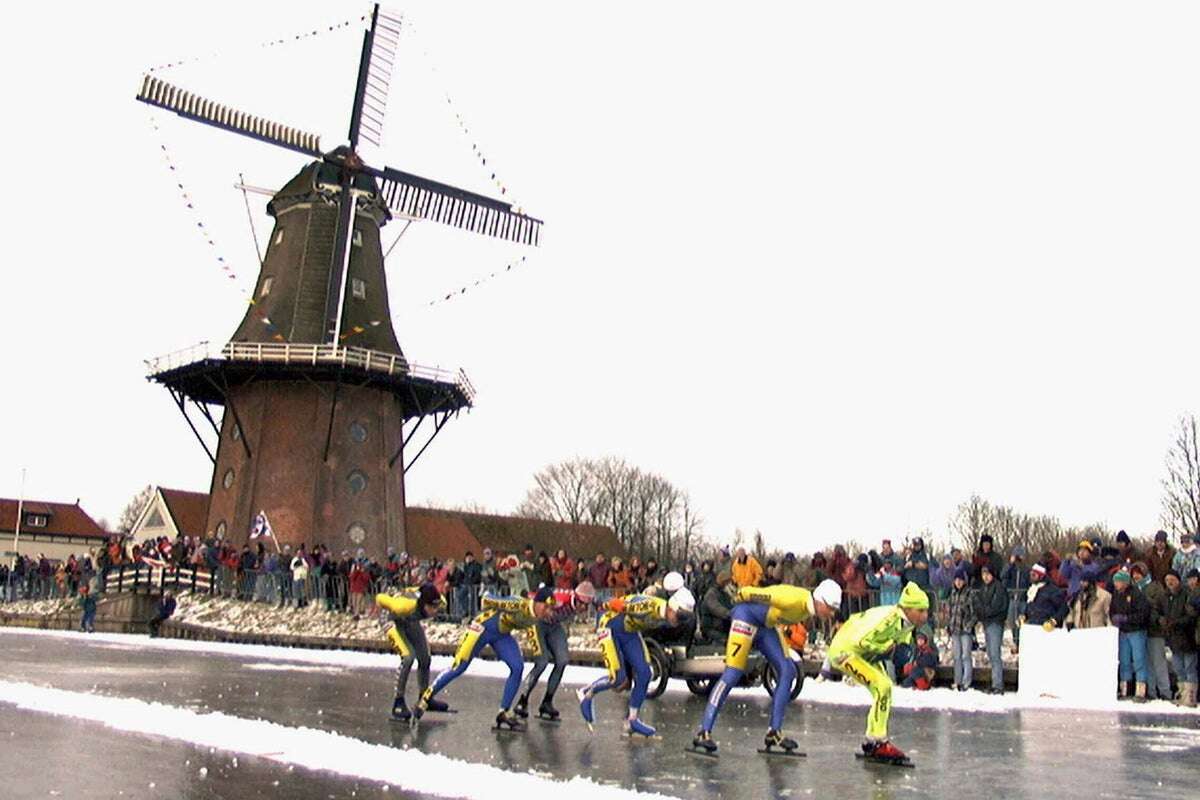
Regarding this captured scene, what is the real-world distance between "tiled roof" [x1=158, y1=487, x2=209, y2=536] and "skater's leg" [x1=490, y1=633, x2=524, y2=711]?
212 feet

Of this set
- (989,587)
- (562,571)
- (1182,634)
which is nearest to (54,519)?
(562,571)

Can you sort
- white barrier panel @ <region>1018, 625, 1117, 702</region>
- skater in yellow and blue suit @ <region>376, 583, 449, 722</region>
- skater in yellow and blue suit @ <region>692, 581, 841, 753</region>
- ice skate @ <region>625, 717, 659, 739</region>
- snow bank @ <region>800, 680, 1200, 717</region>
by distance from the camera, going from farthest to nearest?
white barrier panel @ <region>1018, 625, 1117, 702</region>, snow bank @ <region>800, 680, 1200, 717</region>, skater in yellow and blue suit @ <region>376, 583, 449, 722</region>, ice skate @ <region>625, 717, 659, 739</region>, skater in yellow and blue suit @ <region>692, 581, 841, 753</region>

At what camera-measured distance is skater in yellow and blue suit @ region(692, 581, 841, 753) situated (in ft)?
37.2

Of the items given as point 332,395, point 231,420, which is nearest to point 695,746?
point 332,395

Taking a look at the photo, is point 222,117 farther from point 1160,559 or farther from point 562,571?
point 1160,559

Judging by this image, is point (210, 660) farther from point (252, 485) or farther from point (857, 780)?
point (252, 485)

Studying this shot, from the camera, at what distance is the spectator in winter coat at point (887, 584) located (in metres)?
20.8

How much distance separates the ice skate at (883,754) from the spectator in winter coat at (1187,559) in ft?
31.0

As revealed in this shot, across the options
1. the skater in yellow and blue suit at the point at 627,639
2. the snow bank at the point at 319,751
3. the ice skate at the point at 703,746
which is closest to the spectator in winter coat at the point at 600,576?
the skater in yellow and blue suit at the point at 627,639

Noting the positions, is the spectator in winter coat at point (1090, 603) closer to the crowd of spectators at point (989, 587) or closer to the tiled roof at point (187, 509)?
the crowd of spectators at point (989, 587)

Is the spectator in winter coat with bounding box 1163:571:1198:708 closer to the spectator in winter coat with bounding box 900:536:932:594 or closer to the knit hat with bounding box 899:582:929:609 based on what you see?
the spectator in winter coat with bounding box 900:536:932:594

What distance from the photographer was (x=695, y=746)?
446 inches

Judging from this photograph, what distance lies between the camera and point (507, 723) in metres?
13.0

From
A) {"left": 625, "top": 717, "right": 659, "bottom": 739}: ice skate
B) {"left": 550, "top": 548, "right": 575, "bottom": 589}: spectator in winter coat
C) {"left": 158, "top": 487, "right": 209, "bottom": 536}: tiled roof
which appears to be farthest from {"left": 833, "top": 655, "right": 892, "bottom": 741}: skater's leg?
{"left": 158, "top": 487, "right": 209, "bottom": 536}: tiled roof
